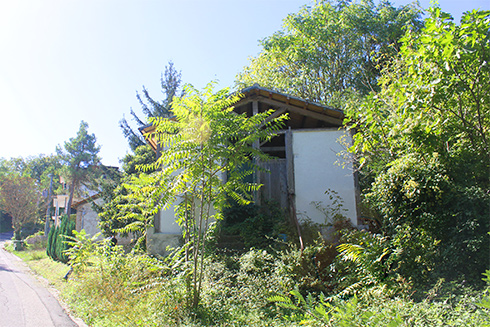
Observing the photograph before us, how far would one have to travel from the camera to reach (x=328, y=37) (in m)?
21.2

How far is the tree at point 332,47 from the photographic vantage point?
20.4m

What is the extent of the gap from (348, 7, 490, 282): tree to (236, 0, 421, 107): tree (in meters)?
14.7

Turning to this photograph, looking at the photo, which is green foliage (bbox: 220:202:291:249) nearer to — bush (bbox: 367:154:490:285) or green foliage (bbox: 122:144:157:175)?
bush (bbox: 367:154:490:285)

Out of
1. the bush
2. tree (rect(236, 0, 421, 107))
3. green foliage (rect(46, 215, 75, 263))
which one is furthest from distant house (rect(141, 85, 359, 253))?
tree (rect(236, 0, 421, 107))

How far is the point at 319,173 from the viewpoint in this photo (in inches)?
428

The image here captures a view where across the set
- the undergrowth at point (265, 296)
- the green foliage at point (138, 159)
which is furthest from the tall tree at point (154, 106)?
the undergrowth at point (265, 296)

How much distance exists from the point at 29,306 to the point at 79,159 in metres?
32.2

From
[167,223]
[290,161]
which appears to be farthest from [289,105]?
[167,223]

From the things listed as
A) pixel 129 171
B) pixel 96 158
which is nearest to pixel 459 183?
pixel 129 171

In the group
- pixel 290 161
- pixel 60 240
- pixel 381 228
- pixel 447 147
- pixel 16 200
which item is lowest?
pixel 60 240

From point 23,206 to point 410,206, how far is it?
34.0 meters

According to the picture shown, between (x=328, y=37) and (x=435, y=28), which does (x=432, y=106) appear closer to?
(x=435, y=28)

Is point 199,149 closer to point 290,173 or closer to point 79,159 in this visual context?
point 290,173

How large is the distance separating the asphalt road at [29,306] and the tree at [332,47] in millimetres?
15033
